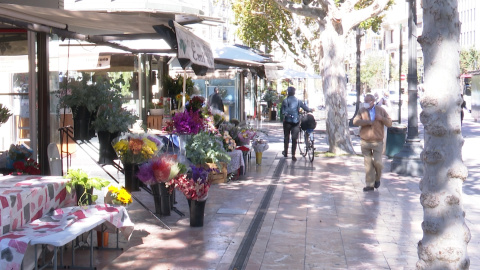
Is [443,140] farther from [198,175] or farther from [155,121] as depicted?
[155,121]

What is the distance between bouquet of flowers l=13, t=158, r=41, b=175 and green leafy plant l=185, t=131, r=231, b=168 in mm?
3671

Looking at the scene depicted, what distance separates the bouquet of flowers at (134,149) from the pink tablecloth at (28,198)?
115 centimetres

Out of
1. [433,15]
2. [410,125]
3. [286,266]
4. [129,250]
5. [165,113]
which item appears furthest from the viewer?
[410,125]

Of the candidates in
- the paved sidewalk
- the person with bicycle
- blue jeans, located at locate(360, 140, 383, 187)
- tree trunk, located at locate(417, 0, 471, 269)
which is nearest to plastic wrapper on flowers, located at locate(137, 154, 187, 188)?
the paved sidewalk

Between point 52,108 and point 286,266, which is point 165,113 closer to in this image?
point 52,108

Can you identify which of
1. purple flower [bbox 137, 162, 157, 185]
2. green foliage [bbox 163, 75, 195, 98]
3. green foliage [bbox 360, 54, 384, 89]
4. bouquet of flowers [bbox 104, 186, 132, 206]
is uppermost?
green foliage [bbox 360, 54, 384, 89]

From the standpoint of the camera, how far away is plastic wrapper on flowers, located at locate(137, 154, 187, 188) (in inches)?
330

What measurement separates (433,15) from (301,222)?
5.47 metres

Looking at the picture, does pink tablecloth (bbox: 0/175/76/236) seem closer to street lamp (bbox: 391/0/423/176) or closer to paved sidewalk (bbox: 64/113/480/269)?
paved sidewalk (bbox: 64/113/480/269)

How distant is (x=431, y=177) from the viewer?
4246 mm

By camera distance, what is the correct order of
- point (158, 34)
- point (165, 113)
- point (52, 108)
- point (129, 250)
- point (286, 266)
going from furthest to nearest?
point (165, 113) → point (52, 108) → point (158, 34) → point (129, 250) → point (286, 266)

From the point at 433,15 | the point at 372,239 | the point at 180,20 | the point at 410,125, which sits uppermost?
the point at 180,20

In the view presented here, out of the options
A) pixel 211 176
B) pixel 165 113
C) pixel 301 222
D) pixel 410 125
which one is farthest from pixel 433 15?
pixel 410 125

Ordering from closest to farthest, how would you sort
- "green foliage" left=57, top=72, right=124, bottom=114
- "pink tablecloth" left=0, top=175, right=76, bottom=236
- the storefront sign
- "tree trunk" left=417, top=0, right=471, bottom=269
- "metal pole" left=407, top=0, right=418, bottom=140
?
"tree trunk" left=417, top=0, right=471, bottom=269 < "pink tablecloth" left=0, top=175, right=76, bottom=236 < the storefront sign < "green foliage" left=57, top=72, right=124, bottom=114 < "metal pole" left=407, top=0, right=418, bottom=140
